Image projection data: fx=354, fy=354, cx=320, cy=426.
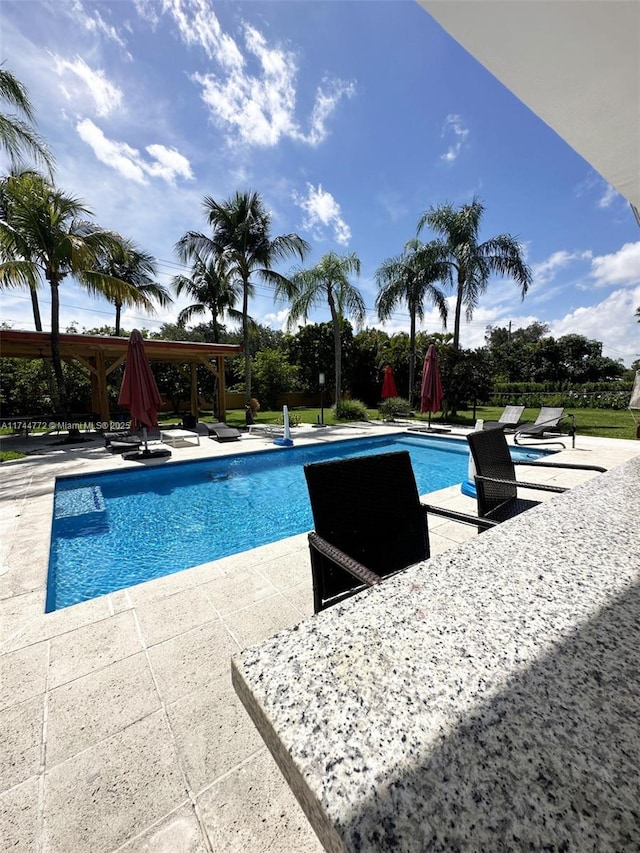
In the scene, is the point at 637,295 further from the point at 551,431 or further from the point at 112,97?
the point at 112,97

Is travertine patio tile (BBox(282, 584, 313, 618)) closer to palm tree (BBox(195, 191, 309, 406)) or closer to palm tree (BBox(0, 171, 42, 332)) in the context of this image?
palm tree (BBox(0, 171, 42, 332))

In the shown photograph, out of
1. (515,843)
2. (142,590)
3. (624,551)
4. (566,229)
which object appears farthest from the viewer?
(566,229)

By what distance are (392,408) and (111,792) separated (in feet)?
50.8

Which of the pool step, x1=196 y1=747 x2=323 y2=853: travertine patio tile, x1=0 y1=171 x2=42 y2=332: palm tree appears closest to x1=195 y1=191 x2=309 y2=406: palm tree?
x1=0 y1=171 x2=42 y2=332: palm tree

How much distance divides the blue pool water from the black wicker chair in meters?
2.80

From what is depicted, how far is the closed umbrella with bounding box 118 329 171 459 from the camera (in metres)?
8.33

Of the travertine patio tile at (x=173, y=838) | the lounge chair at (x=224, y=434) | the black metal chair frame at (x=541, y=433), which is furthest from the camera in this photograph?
the lounge chair at (x=224, y=434)

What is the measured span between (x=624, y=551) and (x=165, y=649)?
254 centimetres

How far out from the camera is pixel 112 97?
25.3ft

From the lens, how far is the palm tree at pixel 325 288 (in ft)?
53.5

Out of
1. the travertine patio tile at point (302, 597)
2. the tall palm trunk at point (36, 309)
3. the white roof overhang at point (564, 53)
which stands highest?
the tall palm trunk at point (36, 309)

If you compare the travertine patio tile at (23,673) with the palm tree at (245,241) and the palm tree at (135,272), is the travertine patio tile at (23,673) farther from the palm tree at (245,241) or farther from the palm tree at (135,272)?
the palm tree at (135,272)

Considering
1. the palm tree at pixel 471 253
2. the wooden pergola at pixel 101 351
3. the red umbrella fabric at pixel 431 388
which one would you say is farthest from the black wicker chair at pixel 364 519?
the palm tree at pixel 471 253

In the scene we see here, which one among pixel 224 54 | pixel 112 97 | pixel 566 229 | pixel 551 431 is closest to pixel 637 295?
pixel 566 229
